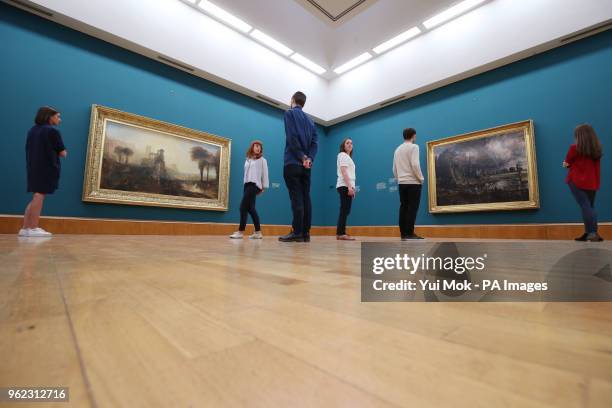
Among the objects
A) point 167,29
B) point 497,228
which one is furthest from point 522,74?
point 167,29

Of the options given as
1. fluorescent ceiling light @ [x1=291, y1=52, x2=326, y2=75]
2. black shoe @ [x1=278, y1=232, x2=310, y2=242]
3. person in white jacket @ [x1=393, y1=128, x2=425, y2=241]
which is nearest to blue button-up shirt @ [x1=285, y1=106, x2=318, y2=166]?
black shoe @ [x1=278, y1=232, x2=310, y2=242]

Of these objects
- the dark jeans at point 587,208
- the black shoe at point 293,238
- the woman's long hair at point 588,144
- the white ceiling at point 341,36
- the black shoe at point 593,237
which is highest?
the white ceiling at point 341,36

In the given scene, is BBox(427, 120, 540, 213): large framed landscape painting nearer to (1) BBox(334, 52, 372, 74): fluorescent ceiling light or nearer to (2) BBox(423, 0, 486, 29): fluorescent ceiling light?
(2) BBox(423, 0, 486, 29): fluorescent ceiling light

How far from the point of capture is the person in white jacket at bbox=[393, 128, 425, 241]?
10.9ft

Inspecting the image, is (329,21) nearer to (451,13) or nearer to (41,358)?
(451,13)

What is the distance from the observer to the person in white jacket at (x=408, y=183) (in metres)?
3.33

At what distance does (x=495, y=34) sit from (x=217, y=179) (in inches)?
207

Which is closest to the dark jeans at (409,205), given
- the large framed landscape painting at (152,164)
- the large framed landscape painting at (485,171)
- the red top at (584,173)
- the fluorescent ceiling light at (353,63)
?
the red top at (584,173)

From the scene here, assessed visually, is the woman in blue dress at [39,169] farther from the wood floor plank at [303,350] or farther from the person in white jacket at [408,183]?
the person in white jacket at [408,183]

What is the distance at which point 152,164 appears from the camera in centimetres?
467

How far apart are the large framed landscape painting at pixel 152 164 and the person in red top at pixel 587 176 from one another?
16.3 feet

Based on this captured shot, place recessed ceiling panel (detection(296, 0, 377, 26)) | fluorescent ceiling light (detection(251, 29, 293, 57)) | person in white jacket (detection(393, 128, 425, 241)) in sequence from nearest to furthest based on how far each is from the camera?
person in white jacket (detection(393, 128, 425, 241))
recessed ceiling panel (detection(296, 0, 377, 26))
fluorescent ceiling light (detection(251, 29, 293, 57))

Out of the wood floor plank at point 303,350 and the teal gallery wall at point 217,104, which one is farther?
the teal gallery wall at point 217,104

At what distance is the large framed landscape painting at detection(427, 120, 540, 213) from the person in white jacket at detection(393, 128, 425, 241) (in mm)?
2132
